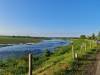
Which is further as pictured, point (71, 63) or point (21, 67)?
point (21, 67)

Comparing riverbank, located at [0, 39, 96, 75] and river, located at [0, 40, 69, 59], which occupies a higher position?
riverbank, located at [0, 39, 96, 75]

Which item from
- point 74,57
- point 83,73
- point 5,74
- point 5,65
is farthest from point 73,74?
point 5,65

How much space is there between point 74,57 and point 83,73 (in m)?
6.51

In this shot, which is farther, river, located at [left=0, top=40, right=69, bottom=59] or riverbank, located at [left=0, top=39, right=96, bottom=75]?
river, located at [left=0, top=40, right=69, bottom=59]

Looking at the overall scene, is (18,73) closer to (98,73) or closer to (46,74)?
(46,74)

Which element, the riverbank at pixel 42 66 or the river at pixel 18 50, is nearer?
the riverbank at pixel 42 66

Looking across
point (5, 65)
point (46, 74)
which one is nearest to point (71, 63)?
point (46, 74)

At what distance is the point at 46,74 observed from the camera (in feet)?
48.3

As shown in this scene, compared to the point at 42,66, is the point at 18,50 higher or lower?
lower

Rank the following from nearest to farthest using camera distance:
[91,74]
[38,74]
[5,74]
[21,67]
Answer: [91,74] < [38,74] < [5,74] < [21,67]

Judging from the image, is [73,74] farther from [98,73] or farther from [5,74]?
[5,74]

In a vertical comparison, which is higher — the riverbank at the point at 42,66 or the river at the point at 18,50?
the riverbank at the point at 42,66

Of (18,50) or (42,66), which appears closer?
(42,66)

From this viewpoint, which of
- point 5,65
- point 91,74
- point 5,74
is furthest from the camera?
point 5,65
